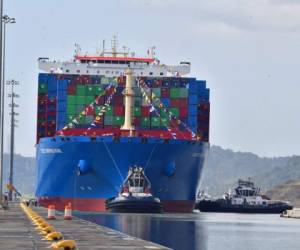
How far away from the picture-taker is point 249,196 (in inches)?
5541

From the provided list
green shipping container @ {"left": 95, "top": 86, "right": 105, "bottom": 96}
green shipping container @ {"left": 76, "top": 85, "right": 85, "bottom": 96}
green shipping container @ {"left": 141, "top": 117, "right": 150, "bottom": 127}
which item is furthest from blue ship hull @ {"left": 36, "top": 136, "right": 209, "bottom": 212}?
green shipping container @ {"left": 95, "top": 86, "right": 105, "bottom": 96}

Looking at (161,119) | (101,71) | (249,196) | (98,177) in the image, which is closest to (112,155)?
(98,177)

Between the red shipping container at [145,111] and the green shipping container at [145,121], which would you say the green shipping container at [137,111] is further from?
the green shipping container at [145,121]

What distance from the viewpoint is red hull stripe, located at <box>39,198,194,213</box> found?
94.2 metres

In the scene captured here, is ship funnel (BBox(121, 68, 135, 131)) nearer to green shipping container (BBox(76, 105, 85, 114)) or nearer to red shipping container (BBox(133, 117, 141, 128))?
red shipping container (BBox(133, 117, 141, 128))

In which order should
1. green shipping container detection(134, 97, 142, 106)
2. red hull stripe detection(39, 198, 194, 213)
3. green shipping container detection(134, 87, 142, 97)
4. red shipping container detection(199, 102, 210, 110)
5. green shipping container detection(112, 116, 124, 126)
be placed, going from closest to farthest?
red hull stripe detection(39, 198, 194, 213) → green shipping container detection(112, 116, 124, 126) → green shipping container detection(134, 97, 142, 106) → green shipping container detection(134, 87, 142, 97) → red shipping container detection(199, 102, 210, 110)

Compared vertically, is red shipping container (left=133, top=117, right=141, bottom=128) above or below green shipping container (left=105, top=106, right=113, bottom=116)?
below

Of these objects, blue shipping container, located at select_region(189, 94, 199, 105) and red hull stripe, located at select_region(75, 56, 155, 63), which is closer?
blue shipping container, located at select_region(189, 94, 199, 105)

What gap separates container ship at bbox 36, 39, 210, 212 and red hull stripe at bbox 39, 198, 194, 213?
9cm

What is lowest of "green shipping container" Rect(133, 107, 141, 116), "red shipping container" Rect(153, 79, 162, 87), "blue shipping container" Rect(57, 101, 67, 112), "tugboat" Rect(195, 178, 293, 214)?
"tugboat" Rect(195, 178, 293, 214)

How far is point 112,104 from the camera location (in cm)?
10125

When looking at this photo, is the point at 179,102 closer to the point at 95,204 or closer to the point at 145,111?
the point at 145,111

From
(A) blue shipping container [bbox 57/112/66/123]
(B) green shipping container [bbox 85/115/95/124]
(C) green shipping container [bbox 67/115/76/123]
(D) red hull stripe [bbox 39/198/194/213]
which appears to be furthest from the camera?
(A) blue shipping container [bbox 57/112/66/123]

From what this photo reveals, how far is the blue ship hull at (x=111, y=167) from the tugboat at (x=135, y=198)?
1.17 metres
